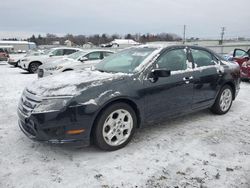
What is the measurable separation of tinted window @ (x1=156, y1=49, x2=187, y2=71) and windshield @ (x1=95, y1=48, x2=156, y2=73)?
25 centimetres

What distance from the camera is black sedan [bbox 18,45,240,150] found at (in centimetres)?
297

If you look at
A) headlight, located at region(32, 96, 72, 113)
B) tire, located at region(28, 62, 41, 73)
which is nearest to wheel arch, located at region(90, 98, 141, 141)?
headlight, located at region(32, 96, 72, 113)

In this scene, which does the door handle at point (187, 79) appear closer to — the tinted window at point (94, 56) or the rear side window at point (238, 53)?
the tinted window at point (94, 56)

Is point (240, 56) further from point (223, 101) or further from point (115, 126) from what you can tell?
point (115, 126)

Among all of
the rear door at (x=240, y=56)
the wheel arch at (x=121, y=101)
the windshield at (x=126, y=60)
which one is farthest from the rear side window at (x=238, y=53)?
the wheel arch at (x=121, y=101)

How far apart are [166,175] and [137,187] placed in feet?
1.38

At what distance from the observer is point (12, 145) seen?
11.5ft

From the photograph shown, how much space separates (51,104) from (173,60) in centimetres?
221

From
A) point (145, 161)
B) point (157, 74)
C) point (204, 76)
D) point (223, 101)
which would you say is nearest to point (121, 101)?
point (157, 74)

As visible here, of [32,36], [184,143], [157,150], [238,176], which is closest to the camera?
[238,176]

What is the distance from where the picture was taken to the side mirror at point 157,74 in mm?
3568

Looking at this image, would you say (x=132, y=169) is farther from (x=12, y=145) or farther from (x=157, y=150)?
(x=12, y=145)

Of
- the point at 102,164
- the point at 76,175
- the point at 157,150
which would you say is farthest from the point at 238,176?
the point at 76,175

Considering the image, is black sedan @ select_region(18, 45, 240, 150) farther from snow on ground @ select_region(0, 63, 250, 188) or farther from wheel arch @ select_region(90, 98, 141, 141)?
snow on ground @ select_region(0, 63, 250, 188)
